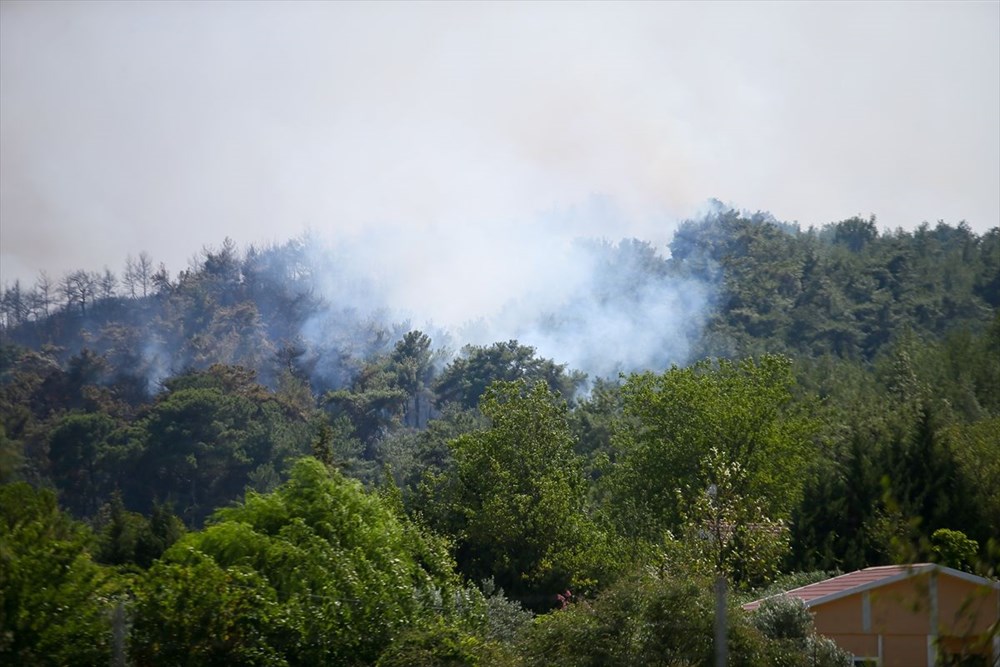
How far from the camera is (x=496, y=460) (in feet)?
132

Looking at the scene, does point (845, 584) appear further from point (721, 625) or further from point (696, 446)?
point (696, 446)

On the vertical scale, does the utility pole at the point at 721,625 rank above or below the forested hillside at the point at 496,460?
below

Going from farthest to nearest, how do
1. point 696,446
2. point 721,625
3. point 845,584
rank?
point 696,446, point 845,584, point 721,625

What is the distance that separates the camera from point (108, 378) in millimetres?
99938

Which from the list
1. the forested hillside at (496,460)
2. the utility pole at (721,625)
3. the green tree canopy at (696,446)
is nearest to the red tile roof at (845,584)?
the forested hillside at (496,460)

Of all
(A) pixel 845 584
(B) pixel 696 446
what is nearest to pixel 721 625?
(A) pixel 845 584

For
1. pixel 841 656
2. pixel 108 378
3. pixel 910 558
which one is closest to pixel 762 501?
pixel 841 656

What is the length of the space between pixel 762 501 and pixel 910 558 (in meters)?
28.9

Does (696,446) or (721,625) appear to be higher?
(696,446)

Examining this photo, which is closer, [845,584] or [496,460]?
[845,584]

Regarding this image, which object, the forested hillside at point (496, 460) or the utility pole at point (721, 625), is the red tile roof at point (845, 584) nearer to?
the forested hillside at point (496, 460)

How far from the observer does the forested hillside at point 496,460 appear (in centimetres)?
1677

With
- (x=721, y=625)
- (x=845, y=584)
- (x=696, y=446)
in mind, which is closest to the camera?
(x=721, y=625)

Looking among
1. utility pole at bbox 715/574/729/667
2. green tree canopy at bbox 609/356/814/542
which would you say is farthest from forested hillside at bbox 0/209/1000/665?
utility pole at bbox 715/574/729/667
